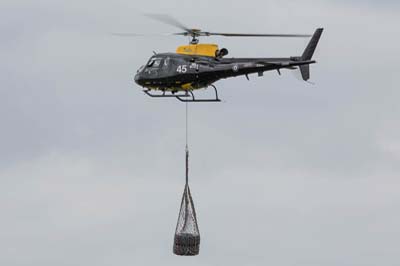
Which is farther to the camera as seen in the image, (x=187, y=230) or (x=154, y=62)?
(x=154, y=62)

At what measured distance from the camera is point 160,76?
85.3 m

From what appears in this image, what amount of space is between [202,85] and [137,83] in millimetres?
2729

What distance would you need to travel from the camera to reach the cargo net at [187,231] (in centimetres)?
8512

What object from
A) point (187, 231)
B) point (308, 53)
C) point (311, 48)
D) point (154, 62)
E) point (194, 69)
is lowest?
point (187, 231)

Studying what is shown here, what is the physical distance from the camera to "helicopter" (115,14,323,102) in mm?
84125

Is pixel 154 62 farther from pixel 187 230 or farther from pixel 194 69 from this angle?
pixel 187 230

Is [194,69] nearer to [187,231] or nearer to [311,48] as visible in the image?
[311,48]

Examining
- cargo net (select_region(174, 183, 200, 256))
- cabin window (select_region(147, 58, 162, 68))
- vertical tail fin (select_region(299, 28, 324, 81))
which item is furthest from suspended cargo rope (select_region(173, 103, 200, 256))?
vertical tail fin (select_region(299, 28, 324, 81))

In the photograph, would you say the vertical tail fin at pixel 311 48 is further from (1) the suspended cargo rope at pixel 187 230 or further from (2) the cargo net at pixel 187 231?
(2) the cargo net at pixel 187 231

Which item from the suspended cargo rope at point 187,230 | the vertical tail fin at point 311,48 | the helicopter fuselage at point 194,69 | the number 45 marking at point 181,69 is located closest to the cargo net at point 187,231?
the suspended cargo rope at point 187,230

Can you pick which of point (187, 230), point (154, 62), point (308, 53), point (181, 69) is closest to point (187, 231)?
point (187, 230)

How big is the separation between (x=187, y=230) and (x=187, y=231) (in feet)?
0.24

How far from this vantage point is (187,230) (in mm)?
85375

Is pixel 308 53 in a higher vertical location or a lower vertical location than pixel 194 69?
higher
